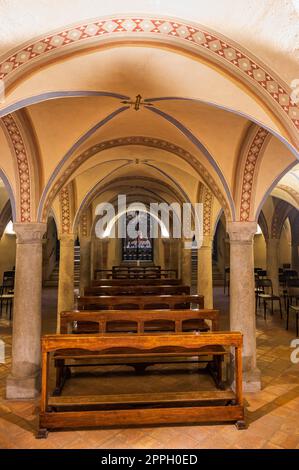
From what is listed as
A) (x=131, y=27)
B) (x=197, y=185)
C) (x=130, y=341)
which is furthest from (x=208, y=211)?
(x=131, y=27)

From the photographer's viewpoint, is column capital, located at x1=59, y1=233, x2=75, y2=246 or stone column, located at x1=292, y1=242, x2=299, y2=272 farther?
stone column, located at x1=292, y1=242, x2=299, y2=272

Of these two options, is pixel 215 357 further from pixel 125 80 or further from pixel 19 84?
pixel 19 84

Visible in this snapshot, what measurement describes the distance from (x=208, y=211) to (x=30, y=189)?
6200 mm

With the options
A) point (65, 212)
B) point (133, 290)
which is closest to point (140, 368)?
point (133, 290)

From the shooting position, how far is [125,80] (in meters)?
4.55

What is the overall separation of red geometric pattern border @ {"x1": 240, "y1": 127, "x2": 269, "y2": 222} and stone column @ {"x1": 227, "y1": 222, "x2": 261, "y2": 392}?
24 cm

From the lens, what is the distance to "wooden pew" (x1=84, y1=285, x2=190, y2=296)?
9.65 m

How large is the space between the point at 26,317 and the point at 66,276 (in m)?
3.99

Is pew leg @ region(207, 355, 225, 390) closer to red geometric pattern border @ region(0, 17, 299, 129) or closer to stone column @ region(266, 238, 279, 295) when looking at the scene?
red geometric pattern border @ region(0, 17, 299, 129)

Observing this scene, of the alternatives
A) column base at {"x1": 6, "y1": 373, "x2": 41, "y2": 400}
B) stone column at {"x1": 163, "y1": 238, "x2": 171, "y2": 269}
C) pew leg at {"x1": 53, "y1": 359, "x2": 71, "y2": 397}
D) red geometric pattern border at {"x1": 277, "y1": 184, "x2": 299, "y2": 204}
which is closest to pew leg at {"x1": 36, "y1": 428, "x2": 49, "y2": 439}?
pew leg at {"x1": 53, "y1": 359, "x2": 71, "y2": 397}

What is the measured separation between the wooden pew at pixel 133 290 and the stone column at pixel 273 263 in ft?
17.8

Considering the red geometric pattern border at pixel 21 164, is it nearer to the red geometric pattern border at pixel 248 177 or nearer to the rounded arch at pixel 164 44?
the rounded arch at pixel 164 44

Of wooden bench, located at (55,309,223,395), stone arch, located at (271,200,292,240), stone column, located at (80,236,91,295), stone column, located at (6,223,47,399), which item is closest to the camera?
stone column, located at (6,223,47,399)

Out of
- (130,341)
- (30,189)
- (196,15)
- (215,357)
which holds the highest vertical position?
(196,15)
